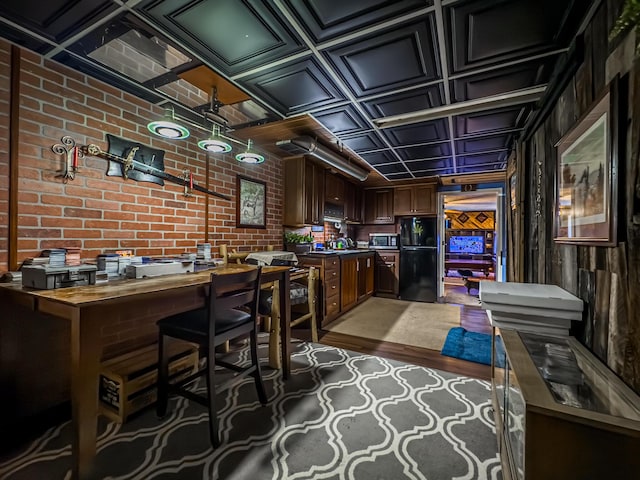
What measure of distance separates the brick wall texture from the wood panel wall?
2.74 metres

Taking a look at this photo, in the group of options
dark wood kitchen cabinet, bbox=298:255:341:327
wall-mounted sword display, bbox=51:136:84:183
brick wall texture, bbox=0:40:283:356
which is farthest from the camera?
dark wood kitchen cabinet, bbox=298:255:341:327

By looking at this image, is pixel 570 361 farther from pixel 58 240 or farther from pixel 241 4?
pixel 58 240

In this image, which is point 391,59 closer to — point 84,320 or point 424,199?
point 84,320

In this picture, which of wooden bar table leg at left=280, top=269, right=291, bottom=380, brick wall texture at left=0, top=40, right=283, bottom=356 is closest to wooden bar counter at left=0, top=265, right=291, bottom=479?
brick wall texture at left=0, top=40, right=283, bottom=356

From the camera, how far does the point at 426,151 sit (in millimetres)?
3467

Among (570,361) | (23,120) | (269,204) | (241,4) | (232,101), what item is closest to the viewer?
(570,361)

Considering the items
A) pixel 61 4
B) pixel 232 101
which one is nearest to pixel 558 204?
pixel 232 101

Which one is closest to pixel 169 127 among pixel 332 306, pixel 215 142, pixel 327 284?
pixel 215 142

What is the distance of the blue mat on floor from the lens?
8.36 ft

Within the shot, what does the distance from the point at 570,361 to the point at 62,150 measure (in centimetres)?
300

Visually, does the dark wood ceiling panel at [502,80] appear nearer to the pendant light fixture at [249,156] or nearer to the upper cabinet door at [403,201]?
the pendant light fixture at [249,156]

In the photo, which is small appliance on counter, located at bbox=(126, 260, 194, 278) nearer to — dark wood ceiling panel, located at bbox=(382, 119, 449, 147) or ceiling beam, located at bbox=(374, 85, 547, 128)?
ceiling beam, located at bbox=(374, 85, 547, 128)

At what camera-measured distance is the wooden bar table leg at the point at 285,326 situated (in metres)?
2.10

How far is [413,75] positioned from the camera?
6.09 ft
